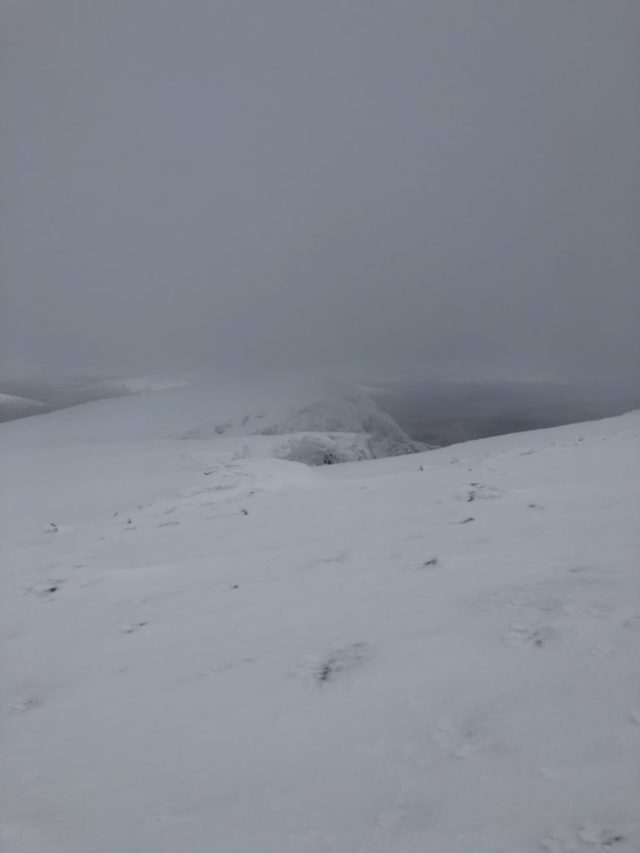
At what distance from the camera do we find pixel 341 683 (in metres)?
3.25

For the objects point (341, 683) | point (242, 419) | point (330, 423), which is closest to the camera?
point (341, 683)

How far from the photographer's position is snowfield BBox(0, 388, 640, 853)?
228 centimetres

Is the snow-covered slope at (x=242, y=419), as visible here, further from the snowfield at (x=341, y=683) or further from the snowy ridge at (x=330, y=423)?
the snowfield at (x=341, y=683)

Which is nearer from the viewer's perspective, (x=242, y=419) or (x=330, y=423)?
(x=242, y=419)

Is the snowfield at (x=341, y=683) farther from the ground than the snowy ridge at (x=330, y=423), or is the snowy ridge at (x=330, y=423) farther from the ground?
the snowy ridge at (x=330, y=423)

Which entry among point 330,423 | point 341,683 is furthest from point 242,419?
point 341,683

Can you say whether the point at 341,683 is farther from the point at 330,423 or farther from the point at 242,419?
the point at 330,423

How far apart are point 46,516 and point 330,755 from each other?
34.5 feet

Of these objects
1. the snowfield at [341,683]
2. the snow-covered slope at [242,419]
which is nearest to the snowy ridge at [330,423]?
the snow-covered slope at [242,419]

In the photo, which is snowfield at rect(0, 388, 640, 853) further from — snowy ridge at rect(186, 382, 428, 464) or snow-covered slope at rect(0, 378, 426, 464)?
snowy ridge at rect(186, 382, 428, 464)

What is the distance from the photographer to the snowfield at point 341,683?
2283 millimetres

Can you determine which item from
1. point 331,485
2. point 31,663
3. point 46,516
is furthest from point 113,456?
point 31,663

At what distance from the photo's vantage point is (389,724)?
2818 millimetres

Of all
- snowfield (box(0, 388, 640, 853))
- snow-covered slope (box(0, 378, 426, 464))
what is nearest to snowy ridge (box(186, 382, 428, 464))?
snow-covered slope (box(0, 378, 426, 464))
